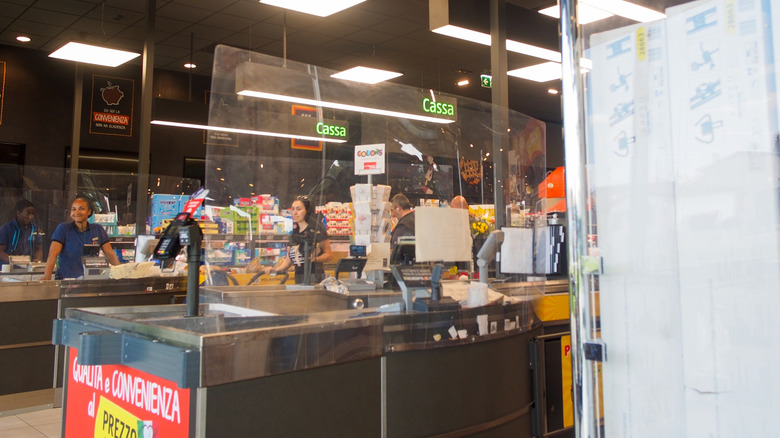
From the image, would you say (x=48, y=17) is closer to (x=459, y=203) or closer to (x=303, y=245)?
(x=303, y=245)

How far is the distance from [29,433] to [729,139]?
456cm

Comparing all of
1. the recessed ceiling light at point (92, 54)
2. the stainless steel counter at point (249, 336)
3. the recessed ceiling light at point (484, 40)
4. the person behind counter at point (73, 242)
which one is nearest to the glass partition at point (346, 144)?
the stainless steel counter at point (249, 336)

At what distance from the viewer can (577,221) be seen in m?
1.31

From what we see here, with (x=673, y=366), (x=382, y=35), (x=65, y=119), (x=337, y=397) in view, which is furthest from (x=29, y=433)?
(x=65, y=119)

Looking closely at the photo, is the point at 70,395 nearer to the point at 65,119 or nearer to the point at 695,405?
the point at 695,405

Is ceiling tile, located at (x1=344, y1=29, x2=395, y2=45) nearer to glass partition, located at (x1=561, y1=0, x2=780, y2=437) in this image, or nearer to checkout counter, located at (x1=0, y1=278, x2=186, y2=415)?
checkout counter, located at (x1=0, y1=278, x2=186, y2=415)

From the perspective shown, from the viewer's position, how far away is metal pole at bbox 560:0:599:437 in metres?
1.28

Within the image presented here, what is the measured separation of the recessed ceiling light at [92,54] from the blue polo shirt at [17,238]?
6.28 ft

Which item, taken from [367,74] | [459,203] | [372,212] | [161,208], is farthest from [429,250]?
[161,208]

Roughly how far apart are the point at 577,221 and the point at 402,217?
2.21 metres

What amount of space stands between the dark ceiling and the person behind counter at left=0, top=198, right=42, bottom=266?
1.98 metres

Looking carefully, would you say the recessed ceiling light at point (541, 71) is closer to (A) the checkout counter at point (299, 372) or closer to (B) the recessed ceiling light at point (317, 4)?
(B) the recessed ceiling light at point (317, 4)

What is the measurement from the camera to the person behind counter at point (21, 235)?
6.55 metres

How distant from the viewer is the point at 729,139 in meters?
1.12
